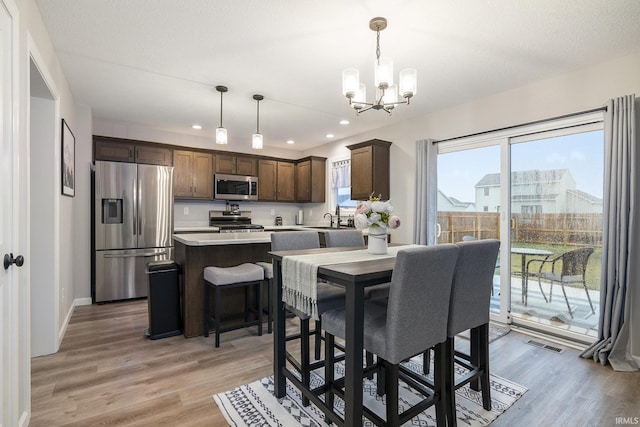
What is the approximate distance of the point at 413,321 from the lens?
1500mm

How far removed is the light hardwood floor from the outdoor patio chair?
2.08 ft

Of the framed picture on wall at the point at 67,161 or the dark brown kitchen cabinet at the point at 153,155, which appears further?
the dark brown kitchen cabinet at the point at 153,155

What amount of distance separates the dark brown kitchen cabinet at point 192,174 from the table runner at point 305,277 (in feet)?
12.2

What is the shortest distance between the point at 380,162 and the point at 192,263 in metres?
2.83

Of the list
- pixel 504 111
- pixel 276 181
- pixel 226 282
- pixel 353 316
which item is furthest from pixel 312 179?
pixel 353 316

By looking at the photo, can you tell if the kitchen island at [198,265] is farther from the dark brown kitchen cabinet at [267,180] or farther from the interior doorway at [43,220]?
the dark brown kitchen cabinet at [267,180]

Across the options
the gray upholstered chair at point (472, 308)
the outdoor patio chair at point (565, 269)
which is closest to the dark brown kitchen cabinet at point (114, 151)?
the gray upholstered chair at point (472, 308)

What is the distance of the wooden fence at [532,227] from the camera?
2.94 metres

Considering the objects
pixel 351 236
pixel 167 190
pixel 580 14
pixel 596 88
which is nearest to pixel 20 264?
pixel 351 236

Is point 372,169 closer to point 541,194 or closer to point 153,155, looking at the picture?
point 541,194

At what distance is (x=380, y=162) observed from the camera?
14.9ft

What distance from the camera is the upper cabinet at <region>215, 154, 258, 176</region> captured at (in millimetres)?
5418

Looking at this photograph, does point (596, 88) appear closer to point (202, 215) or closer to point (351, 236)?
point (351, 236)

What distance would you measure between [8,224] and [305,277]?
147 centimetres
